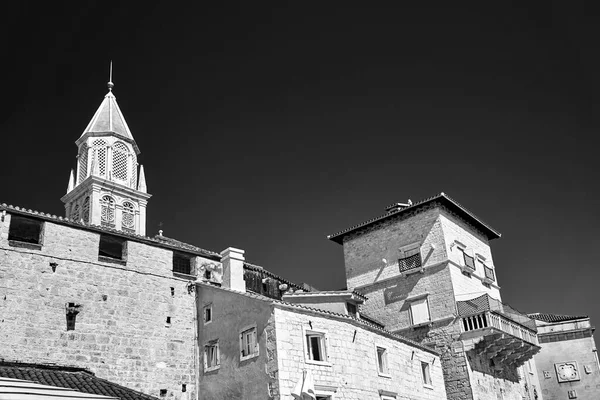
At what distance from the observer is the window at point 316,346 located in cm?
2473

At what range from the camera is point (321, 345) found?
2519cm

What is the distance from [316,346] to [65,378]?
391 inches

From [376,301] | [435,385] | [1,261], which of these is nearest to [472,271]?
[376,301]

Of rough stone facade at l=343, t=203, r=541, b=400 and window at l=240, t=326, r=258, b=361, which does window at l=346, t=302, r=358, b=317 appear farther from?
rough stone facade at l=343, t=203, r=541, b=400

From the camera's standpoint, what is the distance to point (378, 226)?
39562mm

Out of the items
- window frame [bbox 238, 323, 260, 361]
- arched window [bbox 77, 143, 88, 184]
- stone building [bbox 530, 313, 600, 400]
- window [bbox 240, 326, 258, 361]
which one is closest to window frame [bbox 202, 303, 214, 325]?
window frame [bbox 238, 323, 260, 361]

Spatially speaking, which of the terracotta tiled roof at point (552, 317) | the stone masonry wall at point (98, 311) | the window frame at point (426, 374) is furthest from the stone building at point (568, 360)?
the stone masonry wall at point (98, 311)

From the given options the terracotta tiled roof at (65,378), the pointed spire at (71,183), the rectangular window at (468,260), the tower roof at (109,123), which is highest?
the tower roof at (109,123)

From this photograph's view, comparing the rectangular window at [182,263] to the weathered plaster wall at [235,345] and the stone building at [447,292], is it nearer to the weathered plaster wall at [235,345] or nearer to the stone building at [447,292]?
the weathered plaster wall at [235,345]

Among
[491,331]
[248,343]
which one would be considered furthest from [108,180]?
[491,331]

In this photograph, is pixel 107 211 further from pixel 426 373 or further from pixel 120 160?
pixel 426 373

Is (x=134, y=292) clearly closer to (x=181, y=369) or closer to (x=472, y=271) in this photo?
(x=181, y=369)

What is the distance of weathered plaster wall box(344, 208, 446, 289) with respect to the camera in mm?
36594

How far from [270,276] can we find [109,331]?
1078 cm
